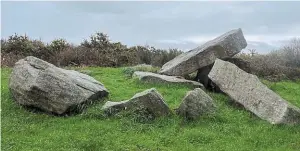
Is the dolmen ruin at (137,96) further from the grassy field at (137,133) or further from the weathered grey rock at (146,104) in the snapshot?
the grassy field at (137,133)

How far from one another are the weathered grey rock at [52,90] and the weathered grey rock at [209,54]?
4.07 metres

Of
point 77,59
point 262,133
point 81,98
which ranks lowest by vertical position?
point 262,133

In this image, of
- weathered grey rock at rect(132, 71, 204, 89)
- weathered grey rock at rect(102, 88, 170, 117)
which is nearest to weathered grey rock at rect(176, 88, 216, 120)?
weathered grey rock at rect(102, 88, 170, 117)

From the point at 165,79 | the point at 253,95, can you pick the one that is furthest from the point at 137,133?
the point at 165,79

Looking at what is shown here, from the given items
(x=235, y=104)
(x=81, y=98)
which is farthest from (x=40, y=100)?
(x=235, y=104)

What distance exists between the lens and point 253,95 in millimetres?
12148

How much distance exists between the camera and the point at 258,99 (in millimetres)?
11930

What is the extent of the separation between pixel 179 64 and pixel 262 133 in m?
5.22

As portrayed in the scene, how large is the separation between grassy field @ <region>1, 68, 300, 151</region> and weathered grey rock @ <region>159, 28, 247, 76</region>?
3128 mm

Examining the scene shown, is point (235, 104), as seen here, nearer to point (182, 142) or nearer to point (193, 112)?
point (193, 112)

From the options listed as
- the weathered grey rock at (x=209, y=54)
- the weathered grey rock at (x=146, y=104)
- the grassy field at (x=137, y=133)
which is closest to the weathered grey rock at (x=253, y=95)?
the grassy field at (x=137, y=133)

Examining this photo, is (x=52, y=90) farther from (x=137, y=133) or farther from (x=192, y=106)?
(x=192, y=106)

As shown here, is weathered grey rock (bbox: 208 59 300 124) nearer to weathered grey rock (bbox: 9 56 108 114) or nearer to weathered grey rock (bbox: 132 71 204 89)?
weathered grey rock (bbox: 132 71 204 89)

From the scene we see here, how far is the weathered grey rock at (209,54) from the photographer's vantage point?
14.9m
